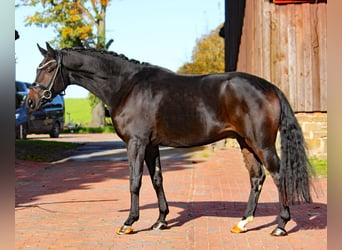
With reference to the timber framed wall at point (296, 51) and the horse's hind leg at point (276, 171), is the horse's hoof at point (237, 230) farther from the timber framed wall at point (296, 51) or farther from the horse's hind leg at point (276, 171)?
the timber framed wall at point (296, 51)

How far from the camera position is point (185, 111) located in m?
5.59

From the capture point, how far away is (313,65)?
1271cm

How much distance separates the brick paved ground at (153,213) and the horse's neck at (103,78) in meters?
1.60

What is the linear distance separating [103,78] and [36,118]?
2102cm

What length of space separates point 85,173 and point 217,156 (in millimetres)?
5007

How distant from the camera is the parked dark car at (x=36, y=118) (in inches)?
968

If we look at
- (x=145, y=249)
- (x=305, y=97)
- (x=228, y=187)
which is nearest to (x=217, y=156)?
(x=305, y=97)

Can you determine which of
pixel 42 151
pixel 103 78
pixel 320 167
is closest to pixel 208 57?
pixel 42 151

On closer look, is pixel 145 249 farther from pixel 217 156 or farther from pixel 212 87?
pixel 217 156

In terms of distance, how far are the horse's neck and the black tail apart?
187 cm

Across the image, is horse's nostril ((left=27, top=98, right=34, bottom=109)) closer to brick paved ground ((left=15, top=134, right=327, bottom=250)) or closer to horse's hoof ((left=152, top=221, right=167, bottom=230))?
brick paved ground ((left=15, top=134, right=327, bottom=250))

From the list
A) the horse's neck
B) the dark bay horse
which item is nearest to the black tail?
the dark bay horse

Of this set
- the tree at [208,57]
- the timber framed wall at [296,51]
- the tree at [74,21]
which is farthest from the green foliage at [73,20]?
the timber framed wall at [296,51]

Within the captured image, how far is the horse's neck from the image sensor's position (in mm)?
5766
